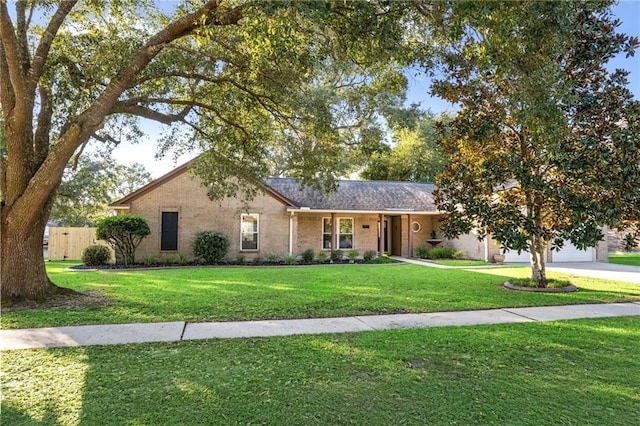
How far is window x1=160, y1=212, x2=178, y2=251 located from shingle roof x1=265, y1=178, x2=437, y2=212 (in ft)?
16.0

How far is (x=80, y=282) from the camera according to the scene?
35.9 ft

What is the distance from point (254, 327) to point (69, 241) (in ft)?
63.1

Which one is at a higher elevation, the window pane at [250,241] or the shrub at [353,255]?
the window pane at [250,241]

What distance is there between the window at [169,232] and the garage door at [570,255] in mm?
17927

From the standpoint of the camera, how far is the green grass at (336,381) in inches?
128

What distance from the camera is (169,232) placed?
17.8m

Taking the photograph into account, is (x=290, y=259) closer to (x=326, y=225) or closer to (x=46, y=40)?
(x=326, y=225)

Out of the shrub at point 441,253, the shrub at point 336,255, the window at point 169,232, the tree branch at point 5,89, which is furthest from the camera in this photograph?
the shrub at point 441,253

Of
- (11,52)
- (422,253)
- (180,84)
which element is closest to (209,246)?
(180,84)

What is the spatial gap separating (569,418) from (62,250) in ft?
77.5

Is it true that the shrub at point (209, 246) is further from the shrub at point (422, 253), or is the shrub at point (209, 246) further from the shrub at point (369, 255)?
the shrub at point (422, 253)

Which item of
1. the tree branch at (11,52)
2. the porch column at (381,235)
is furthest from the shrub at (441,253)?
the tree branch at (11,52)

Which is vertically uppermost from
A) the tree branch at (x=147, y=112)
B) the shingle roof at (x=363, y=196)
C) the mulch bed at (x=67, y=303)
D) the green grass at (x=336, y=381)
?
the tree branch at (x=147, y=112)

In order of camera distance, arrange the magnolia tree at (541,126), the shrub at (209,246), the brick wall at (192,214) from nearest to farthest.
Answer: the magnolia tree at (541,126), the shrub at (209,246), the brick wall at (192,214)
